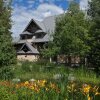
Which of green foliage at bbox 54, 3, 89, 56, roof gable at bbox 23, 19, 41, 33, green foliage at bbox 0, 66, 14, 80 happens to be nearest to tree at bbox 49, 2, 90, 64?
green foliage at bbox 54, 3, 89, 56

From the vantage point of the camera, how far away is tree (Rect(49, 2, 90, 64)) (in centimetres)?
3919

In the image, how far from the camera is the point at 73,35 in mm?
39469

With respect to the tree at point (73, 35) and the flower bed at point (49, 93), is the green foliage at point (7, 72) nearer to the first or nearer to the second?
the flower bed at point (49, 93)

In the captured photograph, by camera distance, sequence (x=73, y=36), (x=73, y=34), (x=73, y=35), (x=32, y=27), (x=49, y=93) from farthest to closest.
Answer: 1. (x=32, y=27)
2. (x=73, y=34)
3. (x=73, y=35)
4. (x=73, y=36)
5. (x=49, y=93)

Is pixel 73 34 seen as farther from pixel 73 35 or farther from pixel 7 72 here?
pixel 7 72

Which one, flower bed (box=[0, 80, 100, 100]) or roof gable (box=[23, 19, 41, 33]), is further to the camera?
roof gable (box=[23, 19, 41, 33])

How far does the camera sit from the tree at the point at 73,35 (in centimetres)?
3919

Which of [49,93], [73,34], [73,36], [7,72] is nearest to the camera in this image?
[49,93]

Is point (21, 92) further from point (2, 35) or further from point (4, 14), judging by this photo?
point (4, 14)

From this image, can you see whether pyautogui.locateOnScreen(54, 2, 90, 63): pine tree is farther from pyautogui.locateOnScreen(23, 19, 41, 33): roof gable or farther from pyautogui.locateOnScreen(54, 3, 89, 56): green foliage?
pyautogui.locateOnScreen(23, 19, 41, 33): roof gable

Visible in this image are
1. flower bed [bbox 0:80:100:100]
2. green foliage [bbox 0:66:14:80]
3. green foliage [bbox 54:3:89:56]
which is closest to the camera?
flower bed [bbox 0:80:100:100]

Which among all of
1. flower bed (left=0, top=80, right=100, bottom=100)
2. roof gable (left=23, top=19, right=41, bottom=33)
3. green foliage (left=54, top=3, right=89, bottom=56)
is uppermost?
roof gable (left=23, top=19, right=41, bottom=33)

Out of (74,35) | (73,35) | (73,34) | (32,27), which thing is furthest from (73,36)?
(32,27)

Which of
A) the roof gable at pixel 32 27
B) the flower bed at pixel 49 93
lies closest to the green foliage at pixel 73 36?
the roof gable at pixel 32 27
